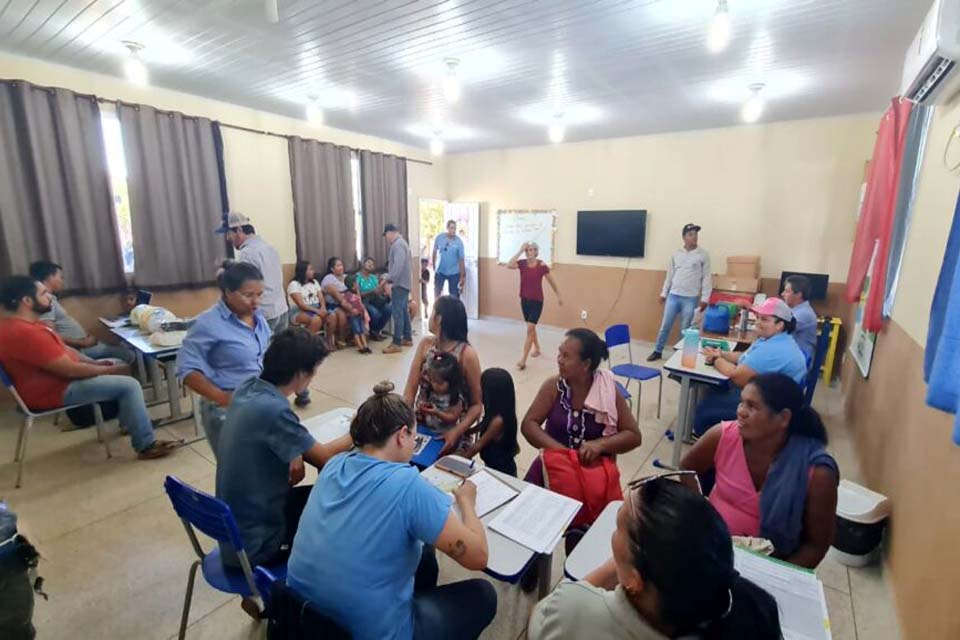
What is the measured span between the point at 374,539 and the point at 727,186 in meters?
5.70

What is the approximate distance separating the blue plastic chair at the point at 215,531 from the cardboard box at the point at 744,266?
523 centimetres

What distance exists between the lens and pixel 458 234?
7520 millimetres

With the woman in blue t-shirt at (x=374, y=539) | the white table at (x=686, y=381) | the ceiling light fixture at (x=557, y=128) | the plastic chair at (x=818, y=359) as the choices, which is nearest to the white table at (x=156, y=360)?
the woman in blue t-shirt at (x=374, y=539)

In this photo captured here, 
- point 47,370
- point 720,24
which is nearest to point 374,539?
point 720,24

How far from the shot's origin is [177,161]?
4.25 meters

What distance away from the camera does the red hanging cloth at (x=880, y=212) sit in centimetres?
276

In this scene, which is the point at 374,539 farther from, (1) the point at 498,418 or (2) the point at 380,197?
(2) the point at 380,197

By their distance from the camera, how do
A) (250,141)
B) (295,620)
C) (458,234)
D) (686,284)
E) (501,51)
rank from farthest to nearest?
1. (458,234)
2. (686,284)
3. (250,141)
4. (501,51)
5. (295,620)

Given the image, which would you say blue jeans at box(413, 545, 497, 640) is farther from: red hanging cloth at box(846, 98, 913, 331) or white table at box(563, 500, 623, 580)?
red hanging cloth at box(846, 98, 913, 331)

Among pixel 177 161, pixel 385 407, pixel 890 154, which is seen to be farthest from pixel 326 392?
pixel 890 154

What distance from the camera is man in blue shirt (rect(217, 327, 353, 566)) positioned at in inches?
55.9

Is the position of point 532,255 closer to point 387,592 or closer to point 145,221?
point 145,221

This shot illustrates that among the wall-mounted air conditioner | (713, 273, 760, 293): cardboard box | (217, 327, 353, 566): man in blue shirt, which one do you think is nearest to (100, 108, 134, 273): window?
(217, 327, 353, 566): man in blue shirt

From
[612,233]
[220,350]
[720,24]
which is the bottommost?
[220,350]
